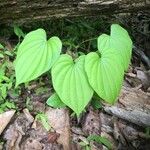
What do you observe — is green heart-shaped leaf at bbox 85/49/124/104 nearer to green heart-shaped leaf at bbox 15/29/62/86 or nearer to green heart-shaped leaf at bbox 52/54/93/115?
green heart-shaped leaf at bbox 52/54/93/115

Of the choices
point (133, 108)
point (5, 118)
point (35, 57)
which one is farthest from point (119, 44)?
point (5, 118)

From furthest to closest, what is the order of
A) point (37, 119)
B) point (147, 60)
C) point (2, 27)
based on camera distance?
point (147, 60) → point (2, 27) → point (37, 119)

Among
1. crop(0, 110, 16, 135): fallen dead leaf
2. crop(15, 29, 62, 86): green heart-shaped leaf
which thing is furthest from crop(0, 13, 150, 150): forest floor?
crop(15, 29, 62, 86): green heart-shaped leaf

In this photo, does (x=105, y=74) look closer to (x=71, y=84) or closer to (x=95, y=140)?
(x=71, y=84)

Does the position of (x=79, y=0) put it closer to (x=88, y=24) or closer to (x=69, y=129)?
(x=88, y=24)

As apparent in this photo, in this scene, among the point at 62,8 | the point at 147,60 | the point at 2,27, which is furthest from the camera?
the point at 147,60

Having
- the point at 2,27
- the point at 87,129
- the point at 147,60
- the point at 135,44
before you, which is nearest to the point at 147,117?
the point at 87,129

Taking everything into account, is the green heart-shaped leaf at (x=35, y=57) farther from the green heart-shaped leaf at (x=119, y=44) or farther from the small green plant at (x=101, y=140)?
the small green plant at (x=101, y=140)
